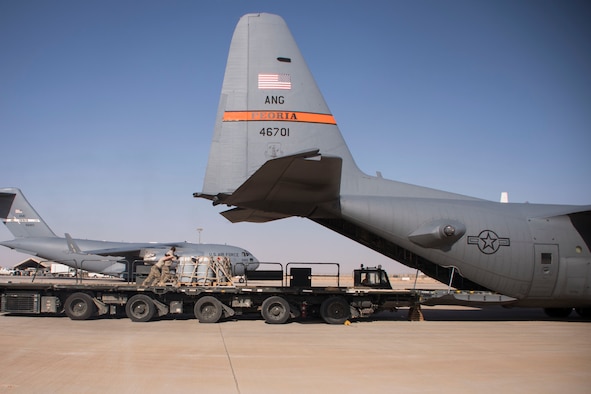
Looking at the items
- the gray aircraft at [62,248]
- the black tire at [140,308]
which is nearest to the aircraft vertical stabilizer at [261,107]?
the black tire at [140,308]

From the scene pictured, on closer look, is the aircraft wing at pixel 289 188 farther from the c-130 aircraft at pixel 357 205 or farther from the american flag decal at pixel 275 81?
the american flag decal at pixel 275 81

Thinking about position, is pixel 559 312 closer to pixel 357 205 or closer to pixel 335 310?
pixel 335 310

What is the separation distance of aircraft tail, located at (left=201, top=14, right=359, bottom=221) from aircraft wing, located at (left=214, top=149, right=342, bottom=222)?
0.03 metres

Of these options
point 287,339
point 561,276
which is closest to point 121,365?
point 287,339

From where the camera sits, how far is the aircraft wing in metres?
11.7

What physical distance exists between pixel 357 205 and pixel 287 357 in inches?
235

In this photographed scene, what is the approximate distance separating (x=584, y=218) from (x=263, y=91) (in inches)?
416

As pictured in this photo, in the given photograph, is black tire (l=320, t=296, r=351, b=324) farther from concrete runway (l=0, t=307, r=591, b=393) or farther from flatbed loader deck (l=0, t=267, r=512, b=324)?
concrete runway (l=0, t=307, r=591, b=393)

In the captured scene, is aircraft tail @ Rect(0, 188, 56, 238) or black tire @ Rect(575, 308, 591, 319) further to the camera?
aircraft tail @ Rect(0, 188, 56, 238)

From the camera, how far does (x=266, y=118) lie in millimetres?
13938

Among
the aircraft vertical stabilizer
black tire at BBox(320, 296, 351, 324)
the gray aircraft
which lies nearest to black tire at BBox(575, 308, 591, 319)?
black tire at BBox(320, 296, 351, 324)

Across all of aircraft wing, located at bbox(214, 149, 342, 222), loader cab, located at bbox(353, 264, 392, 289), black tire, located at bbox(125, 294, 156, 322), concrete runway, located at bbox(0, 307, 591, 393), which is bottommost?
concrete runway, located at bbox(0, 307, 591, 393)

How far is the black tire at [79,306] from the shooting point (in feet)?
48.2

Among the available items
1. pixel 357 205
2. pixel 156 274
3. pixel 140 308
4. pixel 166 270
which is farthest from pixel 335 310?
pixel 140 308
